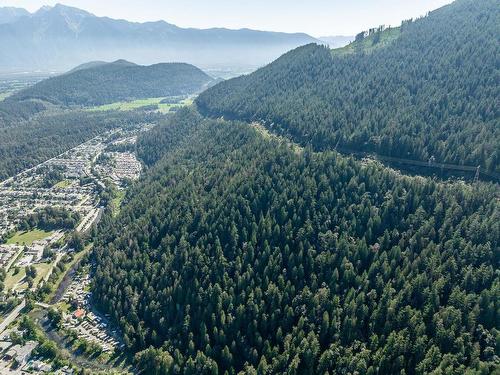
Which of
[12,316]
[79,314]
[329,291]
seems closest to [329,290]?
[329,291]

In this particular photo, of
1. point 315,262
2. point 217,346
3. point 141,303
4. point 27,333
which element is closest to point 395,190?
point 315,262

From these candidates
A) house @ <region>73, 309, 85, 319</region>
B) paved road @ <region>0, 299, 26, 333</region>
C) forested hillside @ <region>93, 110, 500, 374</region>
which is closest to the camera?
forested hillside @ <region>93, 110, 500, 374</region>

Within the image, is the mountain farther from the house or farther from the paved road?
the paved road

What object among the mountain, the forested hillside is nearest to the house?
the forested hillside

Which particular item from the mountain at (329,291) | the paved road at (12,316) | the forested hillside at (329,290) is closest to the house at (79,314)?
the forested hillside at (329,290)

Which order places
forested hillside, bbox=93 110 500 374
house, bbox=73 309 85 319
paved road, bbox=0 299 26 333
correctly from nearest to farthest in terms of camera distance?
forested hillside, bbox=93 110 500 374 < paved road, bbox=0 299 26 333 < house, bbox=73 309 85 319

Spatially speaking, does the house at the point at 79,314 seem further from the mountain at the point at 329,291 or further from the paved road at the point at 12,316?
the paved road at the point at 12,316

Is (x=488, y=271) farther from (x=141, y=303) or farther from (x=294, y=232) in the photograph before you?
(x=141, y=303)
